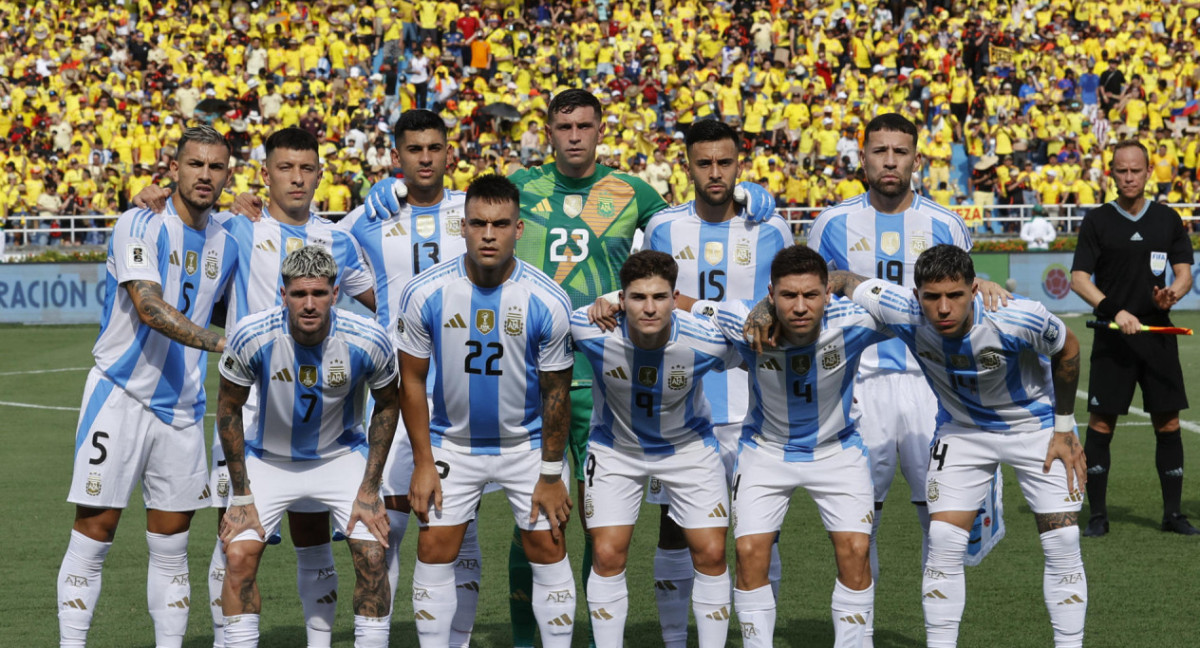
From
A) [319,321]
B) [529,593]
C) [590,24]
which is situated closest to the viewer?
[319,321]

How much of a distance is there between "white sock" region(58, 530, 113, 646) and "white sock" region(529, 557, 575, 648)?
2.07m

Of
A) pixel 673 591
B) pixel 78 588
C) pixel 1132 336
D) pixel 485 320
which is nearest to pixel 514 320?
pixel 485 320

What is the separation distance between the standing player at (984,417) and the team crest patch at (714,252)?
91cm

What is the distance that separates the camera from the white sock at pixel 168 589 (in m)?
6.31

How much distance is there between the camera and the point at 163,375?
6461 mm

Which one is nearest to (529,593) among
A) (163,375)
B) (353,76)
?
(163,375)

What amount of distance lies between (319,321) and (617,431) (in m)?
1.45

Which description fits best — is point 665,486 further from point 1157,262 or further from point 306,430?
point 1157,262

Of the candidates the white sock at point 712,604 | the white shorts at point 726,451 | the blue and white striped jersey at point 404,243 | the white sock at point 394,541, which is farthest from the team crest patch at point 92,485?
the white sock at point 712,604

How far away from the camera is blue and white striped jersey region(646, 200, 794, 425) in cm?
703

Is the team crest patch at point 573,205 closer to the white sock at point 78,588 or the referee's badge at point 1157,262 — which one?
the white sock at point 78,588

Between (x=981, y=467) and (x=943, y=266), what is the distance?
1.04m

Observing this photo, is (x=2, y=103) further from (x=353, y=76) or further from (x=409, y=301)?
(x=409, y=301)

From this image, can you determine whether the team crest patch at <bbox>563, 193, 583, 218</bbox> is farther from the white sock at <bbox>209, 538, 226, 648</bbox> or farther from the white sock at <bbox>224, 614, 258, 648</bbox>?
the white sock at <bbox>224, 614, 258, 648</bbox>
